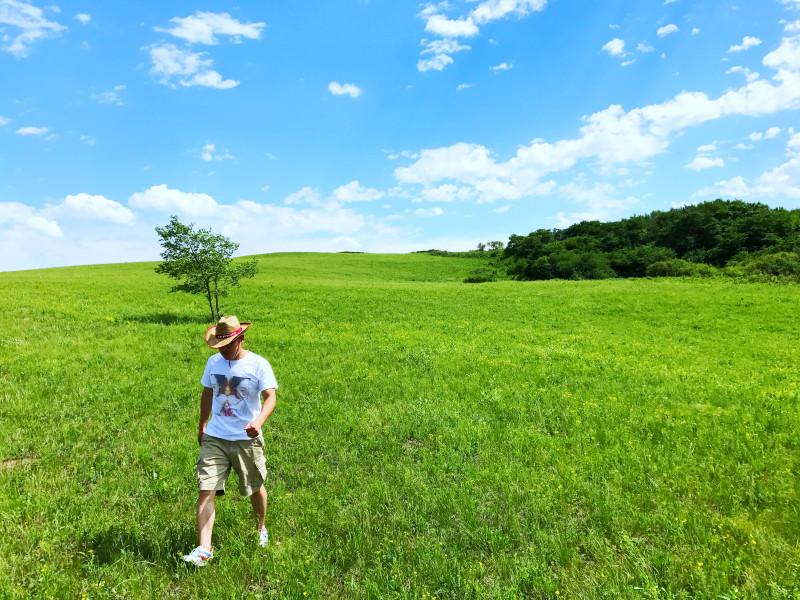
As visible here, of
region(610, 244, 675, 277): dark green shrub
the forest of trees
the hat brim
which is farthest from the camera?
region(610, 244, 675, 277): dark green shrub

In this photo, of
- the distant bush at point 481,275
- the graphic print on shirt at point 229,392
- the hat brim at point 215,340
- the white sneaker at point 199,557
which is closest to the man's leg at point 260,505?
the white sneaker at point 199,557

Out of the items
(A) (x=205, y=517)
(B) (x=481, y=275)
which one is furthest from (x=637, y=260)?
(A) (x=205, y=517)

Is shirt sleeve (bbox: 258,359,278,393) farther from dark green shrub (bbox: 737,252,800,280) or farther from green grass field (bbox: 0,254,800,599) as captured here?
dark green shrub (bbox: 737,252,800,280)

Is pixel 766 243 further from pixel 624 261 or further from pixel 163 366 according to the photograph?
pixel 163 366

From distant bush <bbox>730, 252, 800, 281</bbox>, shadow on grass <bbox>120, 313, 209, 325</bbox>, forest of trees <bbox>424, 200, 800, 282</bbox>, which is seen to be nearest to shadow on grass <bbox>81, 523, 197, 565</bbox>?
shadow on grass <bbox>120, 313, 209, 325</bbox>

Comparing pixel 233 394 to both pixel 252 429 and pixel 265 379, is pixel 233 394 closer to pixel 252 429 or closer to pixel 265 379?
pixel 265 379

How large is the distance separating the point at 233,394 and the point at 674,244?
303 feet

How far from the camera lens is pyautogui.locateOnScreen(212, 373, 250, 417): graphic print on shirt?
557 cm

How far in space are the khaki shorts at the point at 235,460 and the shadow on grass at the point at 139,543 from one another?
0.77 meters

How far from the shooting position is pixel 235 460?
556 centimetres

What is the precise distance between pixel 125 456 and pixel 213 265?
17.4m

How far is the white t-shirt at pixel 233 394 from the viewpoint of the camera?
5.54 meters

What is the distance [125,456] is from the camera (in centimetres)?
775

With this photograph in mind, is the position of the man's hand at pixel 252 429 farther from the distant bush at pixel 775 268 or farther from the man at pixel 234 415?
the distant bush at pixel 775 268
